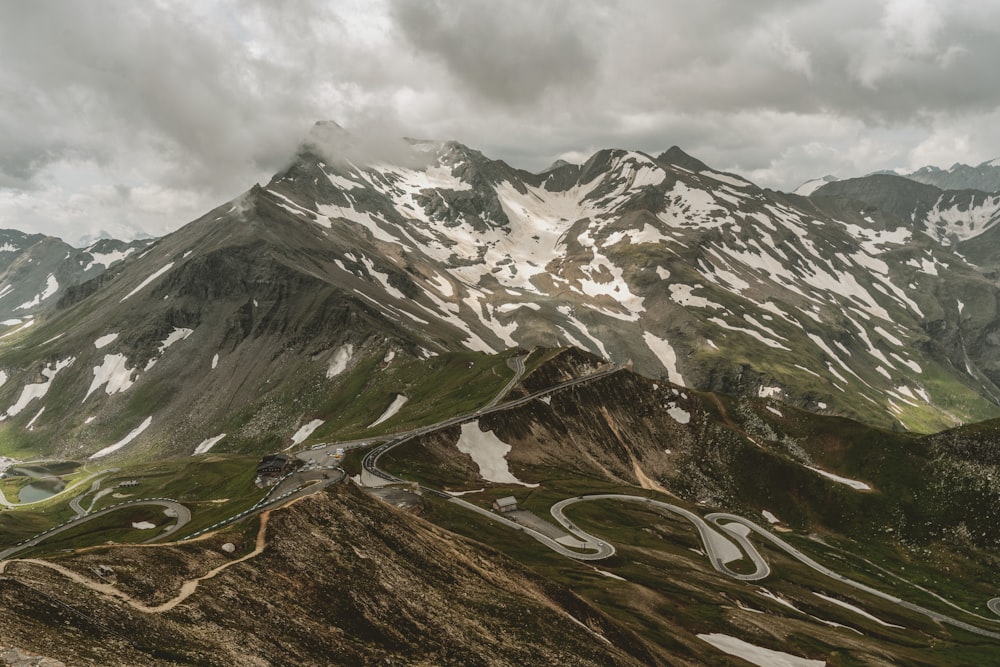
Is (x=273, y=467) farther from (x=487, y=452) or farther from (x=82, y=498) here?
(x=82, y=498)

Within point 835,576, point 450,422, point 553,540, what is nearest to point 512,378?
point 450,422

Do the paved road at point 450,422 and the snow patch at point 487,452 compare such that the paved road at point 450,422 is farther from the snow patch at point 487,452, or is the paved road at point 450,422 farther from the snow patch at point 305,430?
the snow patch at point 305,430

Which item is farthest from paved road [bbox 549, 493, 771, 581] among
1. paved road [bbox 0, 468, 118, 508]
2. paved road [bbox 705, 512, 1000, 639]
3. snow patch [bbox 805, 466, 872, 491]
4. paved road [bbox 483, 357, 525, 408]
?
paved road [bbox 0, 468, 118, 508]

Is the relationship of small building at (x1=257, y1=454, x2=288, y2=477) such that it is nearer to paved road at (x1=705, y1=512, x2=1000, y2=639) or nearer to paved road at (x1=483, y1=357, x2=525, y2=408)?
paved road at (x1=483, y1=357, x2=525, y2=408)

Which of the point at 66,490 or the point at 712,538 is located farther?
the point at 66,490

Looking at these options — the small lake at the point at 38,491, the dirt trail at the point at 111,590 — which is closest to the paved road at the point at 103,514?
the dirt trail at the point at 111,590

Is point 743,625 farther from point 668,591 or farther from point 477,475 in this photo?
point 477,475
